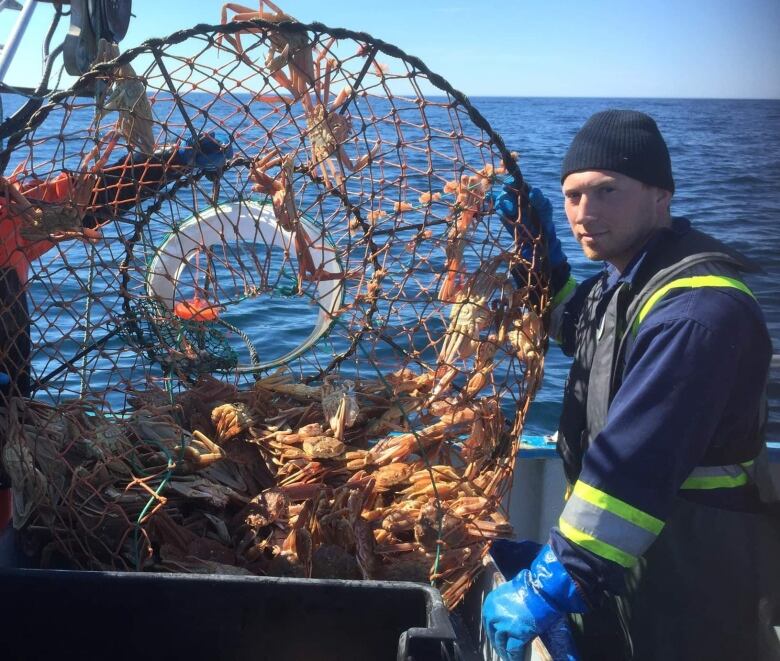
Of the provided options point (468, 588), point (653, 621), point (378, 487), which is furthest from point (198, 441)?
point (653, 621)

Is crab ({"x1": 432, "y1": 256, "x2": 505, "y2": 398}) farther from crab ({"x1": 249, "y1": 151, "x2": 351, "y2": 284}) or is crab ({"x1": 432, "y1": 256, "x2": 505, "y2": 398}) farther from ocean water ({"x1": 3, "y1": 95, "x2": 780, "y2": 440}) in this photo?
ocean water ({"x1": 3, "y1": 95, "x2": 780, "y2": 440})

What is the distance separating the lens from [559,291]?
8.97 ft

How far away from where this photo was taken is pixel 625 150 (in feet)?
6.79

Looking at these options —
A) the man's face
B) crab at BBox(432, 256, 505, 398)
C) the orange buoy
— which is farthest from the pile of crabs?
the man's face

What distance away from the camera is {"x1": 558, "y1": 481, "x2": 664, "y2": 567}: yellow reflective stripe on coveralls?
1.79 metres

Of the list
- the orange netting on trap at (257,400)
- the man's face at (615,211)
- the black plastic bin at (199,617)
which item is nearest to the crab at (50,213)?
the orange netting on trap at (257,400)

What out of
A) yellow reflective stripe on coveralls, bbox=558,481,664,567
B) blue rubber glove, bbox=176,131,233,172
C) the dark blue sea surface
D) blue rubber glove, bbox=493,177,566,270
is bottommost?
the dark blue sea surface

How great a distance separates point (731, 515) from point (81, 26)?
98.7 inches

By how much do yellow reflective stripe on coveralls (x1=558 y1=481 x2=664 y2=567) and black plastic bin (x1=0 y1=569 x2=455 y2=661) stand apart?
1.32 feet

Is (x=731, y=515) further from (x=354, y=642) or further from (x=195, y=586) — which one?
(x=195, y=586)

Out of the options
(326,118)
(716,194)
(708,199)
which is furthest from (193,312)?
(716,194)

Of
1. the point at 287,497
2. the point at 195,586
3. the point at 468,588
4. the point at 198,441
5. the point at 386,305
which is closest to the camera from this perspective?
the point at 195,586

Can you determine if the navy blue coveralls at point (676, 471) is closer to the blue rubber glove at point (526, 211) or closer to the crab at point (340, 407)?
the blue rubber glove at point (526, 211)

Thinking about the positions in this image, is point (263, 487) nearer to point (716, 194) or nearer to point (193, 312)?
point (193, 312)
